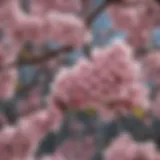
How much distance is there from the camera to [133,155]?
48.0 inches

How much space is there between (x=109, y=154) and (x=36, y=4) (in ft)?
2.02

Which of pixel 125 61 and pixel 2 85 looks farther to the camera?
pixel 2 85

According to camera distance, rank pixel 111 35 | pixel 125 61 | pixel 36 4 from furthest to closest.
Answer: pixel 111 35 → pixel 36 4 → pixel 125 61

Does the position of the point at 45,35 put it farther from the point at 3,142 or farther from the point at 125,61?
the point at 125,61

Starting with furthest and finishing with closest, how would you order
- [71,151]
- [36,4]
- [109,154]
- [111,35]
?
[71,151] < [111,35] < [36,4] < [109,154]

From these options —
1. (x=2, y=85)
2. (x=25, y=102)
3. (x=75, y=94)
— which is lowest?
(x=75, y=94)

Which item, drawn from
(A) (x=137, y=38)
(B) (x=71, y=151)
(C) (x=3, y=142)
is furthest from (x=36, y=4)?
(B) (x=71, y=151)

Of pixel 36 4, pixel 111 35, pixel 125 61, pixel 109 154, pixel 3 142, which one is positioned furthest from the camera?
pixel 111 35

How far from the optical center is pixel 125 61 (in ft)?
2.94

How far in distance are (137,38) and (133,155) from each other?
15.7 inches

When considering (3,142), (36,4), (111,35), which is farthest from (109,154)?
(111,35)

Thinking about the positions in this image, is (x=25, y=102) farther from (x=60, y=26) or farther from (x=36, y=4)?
(x=60, y=26)

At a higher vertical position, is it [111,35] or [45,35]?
[111,35]

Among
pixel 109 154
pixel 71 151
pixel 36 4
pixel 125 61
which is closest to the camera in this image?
pixel 125 61
